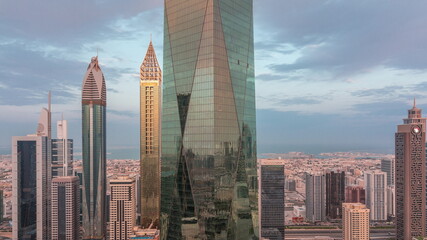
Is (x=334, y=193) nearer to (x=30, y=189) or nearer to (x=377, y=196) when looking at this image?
(x=377, y=196)

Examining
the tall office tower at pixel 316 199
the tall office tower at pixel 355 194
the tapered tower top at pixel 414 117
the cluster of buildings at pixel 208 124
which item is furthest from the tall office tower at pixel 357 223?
the cluster of buildings at pixel 208 124

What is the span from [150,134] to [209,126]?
59274 mm

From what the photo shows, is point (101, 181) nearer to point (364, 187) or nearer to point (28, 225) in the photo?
point (28, 225)

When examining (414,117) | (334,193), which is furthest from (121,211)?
(414,117)

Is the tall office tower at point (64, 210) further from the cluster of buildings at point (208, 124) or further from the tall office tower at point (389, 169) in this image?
the tall office tower at point (389, 169)

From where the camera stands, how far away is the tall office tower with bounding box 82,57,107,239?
83.2 m

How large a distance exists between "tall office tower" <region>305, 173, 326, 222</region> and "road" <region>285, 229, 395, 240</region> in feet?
36.0

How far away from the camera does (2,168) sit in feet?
262

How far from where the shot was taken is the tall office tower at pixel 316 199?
98062 millimetres

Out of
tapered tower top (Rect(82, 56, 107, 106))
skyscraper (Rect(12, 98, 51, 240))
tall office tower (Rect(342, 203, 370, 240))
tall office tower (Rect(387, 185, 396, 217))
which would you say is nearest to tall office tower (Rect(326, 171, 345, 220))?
tall office tower (Rect(387, 185, 396, 217))

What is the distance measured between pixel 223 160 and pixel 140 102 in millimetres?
61164

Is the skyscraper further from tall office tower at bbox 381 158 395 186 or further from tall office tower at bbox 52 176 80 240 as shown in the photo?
tall office tower at bbox 381 158 395 186

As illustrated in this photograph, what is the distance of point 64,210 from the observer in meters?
80.4

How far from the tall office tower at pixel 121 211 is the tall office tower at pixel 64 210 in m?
10.8
